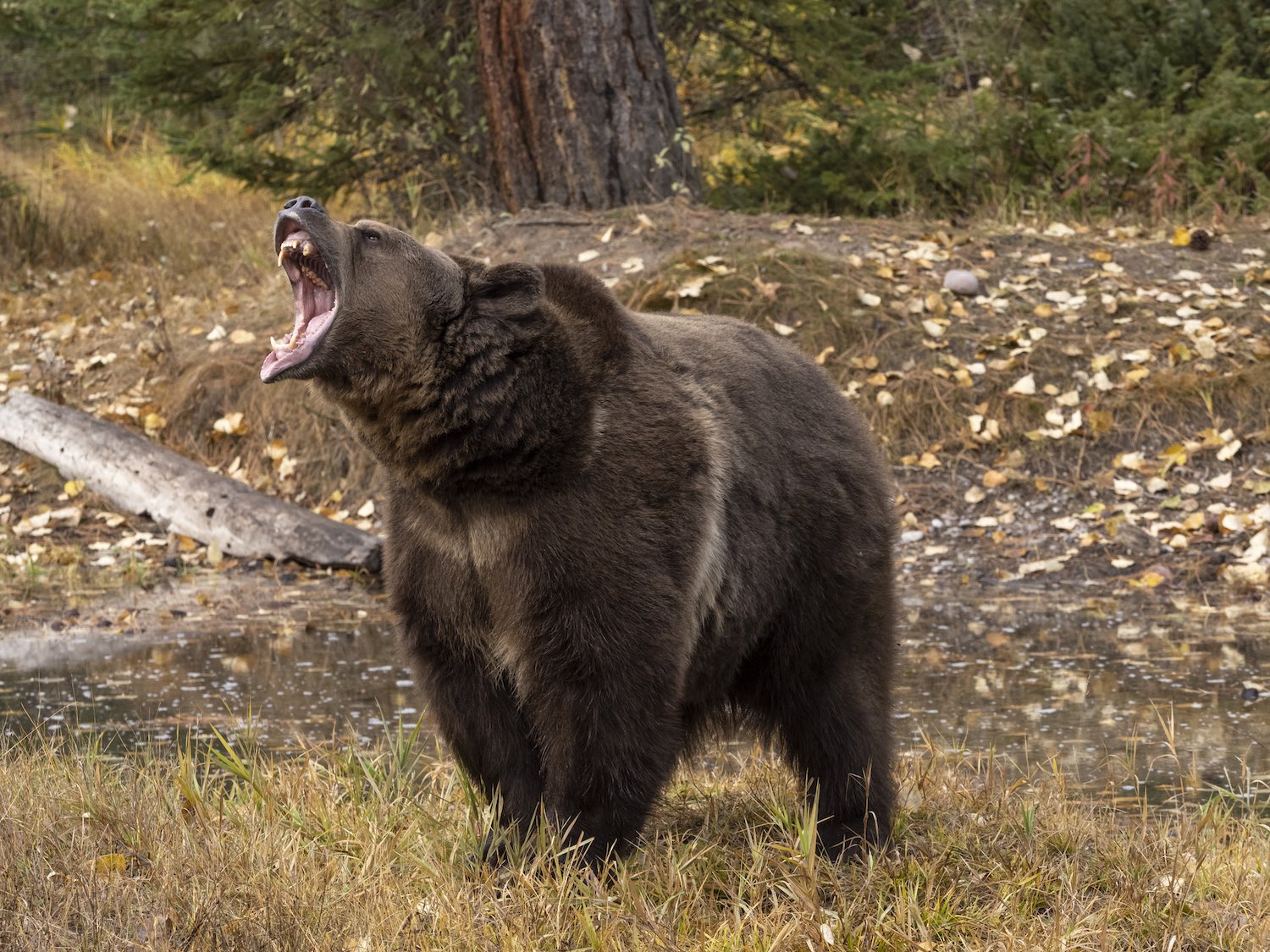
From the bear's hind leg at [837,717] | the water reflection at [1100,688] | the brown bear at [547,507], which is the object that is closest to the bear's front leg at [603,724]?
the brown bear at [547,507]

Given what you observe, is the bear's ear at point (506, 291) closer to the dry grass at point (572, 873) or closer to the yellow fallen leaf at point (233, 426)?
the dry grass at point (572, 873)

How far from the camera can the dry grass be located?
3.16m

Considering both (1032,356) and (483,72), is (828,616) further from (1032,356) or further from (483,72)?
(483,72)

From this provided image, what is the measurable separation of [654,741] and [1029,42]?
37.1 feet

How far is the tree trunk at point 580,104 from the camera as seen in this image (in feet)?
30.8

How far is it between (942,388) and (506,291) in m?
5.34

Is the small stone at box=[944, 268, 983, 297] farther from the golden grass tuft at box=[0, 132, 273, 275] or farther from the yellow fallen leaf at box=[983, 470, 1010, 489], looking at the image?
the golden grass tuft at box=[0, 132, 273, 275]

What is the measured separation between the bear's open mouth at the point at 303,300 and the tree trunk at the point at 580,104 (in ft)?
20.5

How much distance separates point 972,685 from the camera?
586cm

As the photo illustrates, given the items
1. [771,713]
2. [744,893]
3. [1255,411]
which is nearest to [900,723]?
[771,713]

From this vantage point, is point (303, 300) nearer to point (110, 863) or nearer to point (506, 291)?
point (506, 291)

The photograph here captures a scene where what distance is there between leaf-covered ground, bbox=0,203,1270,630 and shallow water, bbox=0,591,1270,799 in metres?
0.61

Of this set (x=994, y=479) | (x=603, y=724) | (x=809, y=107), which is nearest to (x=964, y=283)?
(x=994, y=479)

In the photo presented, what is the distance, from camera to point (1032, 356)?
8.60 metres
